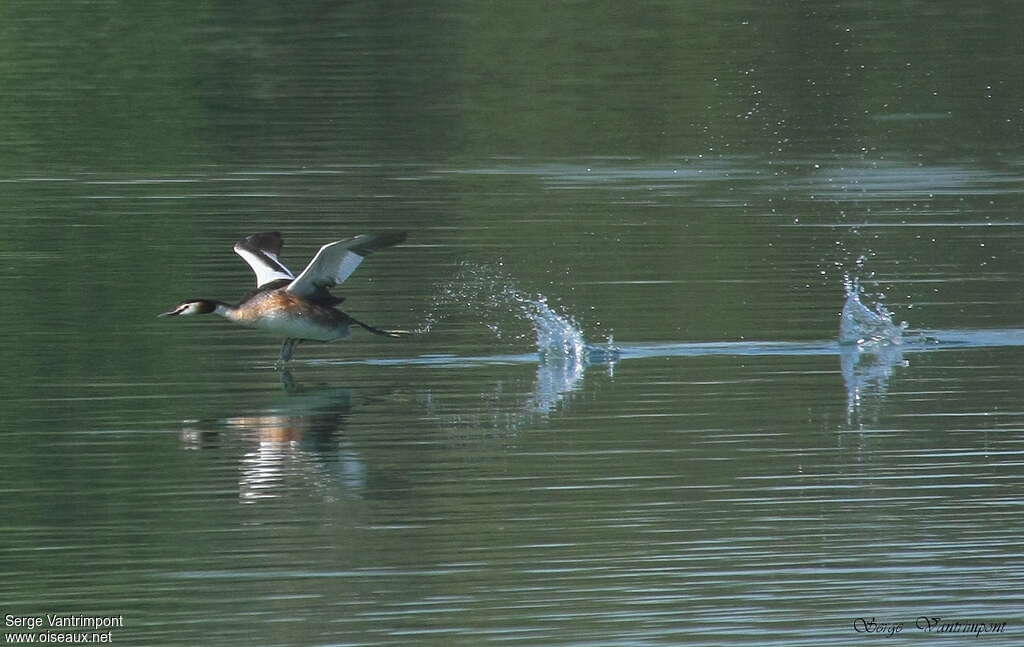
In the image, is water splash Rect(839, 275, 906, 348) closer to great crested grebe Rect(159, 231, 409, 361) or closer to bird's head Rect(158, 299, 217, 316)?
great crested grebe Rect(159, 231, 409, 361)

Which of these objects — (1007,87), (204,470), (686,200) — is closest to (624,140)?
(686,200)

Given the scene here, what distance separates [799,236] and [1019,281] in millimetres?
3134

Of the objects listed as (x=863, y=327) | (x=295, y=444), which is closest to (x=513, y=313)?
(x=863, y=327)

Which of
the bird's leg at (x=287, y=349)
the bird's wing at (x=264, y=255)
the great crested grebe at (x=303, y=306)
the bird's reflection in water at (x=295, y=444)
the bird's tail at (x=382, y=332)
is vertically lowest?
the bird's reflection in water at (x=295, y=444)

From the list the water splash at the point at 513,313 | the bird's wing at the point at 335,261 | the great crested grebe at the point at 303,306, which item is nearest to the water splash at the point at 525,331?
the water splash at the point at 513,313

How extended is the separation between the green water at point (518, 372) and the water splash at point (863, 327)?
19 centimetres

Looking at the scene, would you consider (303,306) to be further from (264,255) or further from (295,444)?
(295,444)

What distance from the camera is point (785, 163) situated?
27.6 metres

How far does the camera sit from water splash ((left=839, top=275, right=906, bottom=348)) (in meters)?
16.3

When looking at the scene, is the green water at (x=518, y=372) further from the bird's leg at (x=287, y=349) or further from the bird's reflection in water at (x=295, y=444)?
the bird's leg at (x=287, y=349)

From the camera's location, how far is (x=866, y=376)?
49.9 feet

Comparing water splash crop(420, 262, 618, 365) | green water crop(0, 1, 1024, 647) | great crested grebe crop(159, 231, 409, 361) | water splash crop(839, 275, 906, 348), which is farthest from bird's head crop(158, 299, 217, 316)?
water splash crop(839, 275, 906, 348)

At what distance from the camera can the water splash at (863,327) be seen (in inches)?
642

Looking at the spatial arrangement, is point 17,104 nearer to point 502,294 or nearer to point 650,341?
point 502,294
